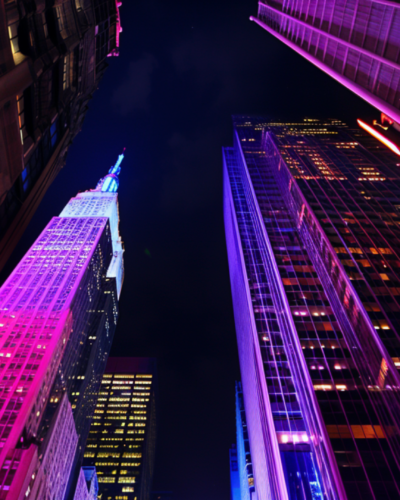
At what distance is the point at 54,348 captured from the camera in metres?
80.0

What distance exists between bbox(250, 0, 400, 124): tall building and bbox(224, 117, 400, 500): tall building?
33.4m

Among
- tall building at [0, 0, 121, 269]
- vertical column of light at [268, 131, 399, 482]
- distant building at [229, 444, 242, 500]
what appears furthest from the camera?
distant building at [229, 444, 242, 500]

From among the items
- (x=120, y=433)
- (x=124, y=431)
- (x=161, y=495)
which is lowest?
(x=161, y=495)

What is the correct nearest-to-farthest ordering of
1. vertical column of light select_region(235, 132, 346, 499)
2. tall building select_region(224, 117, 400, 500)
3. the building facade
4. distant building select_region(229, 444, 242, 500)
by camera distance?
vertical column of light select_region(235, 132, 346, 499) → tall building select_region(224, 117, 400, 500) → the building facade → distant building select_region(229, 444, 242, 500)

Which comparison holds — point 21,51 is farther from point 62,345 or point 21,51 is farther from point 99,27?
point 62,345

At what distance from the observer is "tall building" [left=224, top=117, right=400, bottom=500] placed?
4109cm

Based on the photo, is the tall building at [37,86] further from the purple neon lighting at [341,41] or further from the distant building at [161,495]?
the distant building at [161,495]

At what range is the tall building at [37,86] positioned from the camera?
19203 mm

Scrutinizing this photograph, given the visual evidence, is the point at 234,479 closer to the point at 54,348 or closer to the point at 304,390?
the point at 54,348

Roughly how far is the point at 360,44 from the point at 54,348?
8485 centimetres

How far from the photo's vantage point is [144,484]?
13225cm

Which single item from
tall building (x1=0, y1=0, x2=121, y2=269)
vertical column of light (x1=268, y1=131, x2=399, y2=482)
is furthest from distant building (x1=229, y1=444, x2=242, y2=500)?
tall building (x1=0, y1=0, x2=121, y2=269)

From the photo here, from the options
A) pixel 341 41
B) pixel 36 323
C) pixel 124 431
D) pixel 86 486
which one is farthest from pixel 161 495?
pixel 341 41

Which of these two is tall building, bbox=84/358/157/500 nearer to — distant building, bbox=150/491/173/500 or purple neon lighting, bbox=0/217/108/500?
distant building, bbox=150/491/173/500
